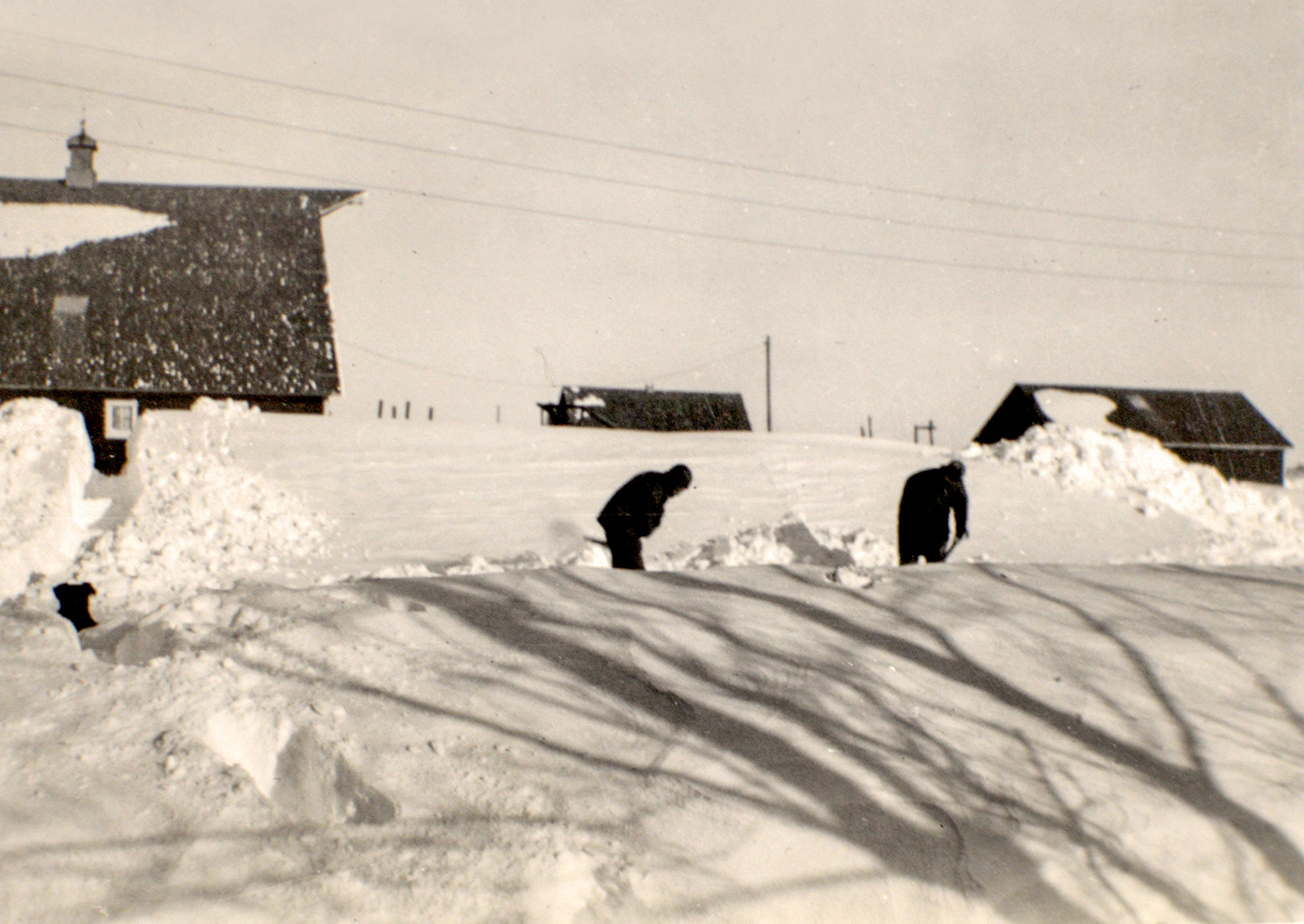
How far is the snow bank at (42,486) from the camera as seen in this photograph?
5.54 metres

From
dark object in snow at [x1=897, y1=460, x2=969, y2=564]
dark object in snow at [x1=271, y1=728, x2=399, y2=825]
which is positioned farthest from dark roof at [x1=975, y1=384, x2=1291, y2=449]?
dark object in snow at [x1=271, y1=728, x2=399, y2=825]

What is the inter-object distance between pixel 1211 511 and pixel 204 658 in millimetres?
10229

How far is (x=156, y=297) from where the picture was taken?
6.18 metres

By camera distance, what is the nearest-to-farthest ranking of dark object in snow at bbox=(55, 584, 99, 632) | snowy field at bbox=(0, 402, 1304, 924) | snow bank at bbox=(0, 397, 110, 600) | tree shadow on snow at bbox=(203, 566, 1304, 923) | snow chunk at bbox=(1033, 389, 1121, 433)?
snowy field at bbox=(0, 402, 1304, 924) → tree shadow on snow at bbox=(203, 566, 1304, 923) → dark object in snow at bbox=(55, 584, 99, 632) → snow bank at bbox=(0, 397, 110, 600) → snow chunk at bbox=(1033, 389, 1121, 433)

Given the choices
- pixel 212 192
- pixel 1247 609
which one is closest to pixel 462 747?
pixel 1247 609

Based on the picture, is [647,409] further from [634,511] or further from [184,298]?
[184,298]

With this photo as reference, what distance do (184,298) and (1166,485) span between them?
10.0 meters

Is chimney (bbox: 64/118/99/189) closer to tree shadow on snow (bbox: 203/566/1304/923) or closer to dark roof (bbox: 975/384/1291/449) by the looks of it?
tree shadow on snow (bbox: 203/566/1304/923)

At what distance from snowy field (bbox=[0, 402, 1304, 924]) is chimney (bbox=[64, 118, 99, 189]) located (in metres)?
1.56

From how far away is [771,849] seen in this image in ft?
9.43

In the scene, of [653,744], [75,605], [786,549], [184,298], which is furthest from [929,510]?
[184,298]

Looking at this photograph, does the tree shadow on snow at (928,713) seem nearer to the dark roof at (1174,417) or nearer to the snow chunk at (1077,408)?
the dark roof at (1174,417)

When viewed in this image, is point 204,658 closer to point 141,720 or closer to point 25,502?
point 141,720

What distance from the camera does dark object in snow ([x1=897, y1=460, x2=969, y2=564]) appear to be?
6566mm
